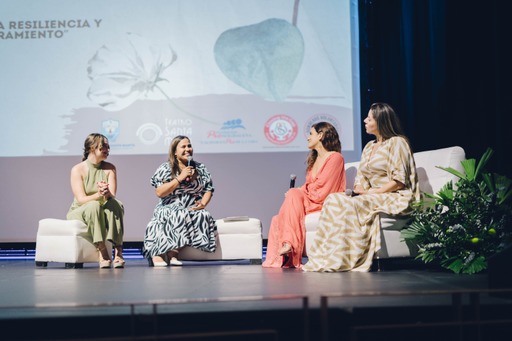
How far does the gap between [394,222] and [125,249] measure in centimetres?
311

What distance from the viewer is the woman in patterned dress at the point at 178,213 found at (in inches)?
200

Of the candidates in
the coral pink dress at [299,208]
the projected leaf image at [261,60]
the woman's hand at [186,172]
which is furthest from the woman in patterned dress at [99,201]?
the projected leaf image at [261,60]

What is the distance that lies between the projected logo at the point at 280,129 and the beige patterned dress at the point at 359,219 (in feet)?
5.40

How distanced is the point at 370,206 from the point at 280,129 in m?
1.87

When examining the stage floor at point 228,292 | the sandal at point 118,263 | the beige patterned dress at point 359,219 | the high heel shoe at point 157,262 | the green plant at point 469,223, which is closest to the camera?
the stage floor at point 228,292

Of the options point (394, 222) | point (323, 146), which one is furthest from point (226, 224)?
point (394, 222)

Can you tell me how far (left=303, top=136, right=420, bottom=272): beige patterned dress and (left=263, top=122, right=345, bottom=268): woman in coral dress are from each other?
0.32 meters

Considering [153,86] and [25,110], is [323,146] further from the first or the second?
[25,110]

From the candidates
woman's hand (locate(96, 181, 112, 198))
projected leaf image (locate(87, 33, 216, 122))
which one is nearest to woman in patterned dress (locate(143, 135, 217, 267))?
woman's hand (locate(96, 181, 112, 198))

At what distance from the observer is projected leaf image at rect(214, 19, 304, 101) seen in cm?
596

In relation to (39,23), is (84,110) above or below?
below

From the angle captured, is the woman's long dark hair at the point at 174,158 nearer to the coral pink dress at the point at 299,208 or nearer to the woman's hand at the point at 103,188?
the woman's hand at the point at 103,188

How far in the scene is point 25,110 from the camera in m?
5.96

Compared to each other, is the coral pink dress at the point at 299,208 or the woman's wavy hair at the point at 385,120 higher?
the woman's wavy hair at the point at 385,120
